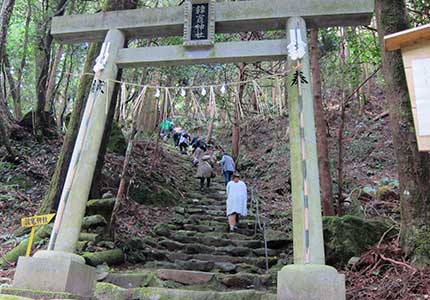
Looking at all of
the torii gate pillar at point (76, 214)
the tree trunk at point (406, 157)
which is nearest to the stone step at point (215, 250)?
the torii gate pillar at point (76, 214)

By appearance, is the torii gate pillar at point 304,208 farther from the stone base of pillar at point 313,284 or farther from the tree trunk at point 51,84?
the tree trunk at point 51,84

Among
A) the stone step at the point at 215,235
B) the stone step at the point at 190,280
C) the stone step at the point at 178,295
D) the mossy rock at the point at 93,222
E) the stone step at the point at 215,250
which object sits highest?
the mossy rock at the point at 93,222

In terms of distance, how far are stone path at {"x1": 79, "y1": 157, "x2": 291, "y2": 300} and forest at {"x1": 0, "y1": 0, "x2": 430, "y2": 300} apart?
1.0 inches

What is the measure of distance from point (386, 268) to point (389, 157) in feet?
30.4

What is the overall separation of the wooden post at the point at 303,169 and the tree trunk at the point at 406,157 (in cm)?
137

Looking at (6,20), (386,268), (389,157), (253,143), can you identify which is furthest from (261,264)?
(253,143)

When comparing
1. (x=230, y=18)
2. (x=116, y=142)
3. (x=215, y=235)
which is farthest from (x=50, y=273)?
(x=116, y=142)

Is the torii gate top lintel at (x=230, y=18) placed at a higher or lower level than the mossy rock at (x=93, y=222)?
higher

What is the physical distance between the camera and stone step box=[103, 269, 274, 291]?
5.88 m

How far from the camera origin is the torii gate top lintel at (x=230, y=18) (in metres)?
5.22

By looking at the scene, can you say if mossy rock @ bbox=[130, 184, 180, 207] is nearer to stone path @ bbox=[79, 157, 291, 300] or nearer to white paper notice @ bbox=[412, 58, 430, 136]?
stone path @ bbox=[79, 157, 291, 300]

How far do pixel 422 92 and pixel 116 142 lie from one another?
10.5 metres

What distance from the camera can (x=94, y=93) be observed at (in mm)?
5414

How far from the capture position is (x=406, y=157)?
17.4 feet
